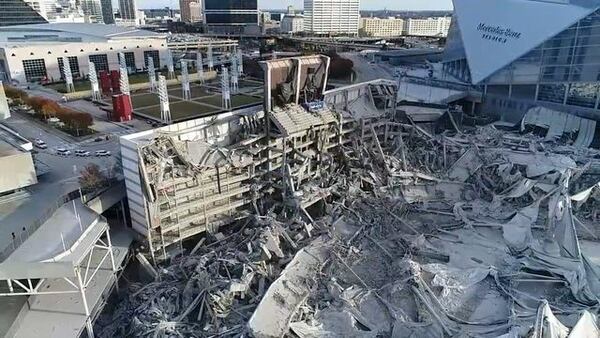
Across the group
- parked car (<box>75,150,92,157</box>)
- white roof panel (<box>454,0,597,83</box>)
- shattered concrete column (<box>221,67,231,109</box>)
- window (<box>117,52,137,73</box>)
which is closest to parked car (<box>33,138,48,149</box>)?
parked car (<box>75,150,92,157</box>)

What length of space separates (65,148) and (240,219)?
13.1 meters

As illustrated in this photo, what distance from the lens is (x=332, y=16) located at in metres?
152

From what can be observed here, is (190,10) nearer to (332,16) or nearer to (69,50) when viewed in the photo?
(332,16)

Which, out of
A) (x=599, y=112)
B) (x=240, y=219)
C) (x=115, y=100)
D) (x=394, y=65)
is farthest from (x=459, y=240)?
(x=394, y=65)

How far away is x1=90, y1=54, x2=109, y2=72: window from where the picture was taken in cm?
5281

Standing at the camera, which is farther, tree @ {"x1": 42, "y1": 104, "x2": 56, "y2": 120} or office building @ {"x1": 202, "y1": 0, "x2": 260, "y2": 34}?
office building @ {"x1": 202, "y1": 0, "x2": 260, "y2": 34}

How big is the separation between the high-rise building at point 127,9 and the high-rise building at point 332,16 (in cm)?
8461

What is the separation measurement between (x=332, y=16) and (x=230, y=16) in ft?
155

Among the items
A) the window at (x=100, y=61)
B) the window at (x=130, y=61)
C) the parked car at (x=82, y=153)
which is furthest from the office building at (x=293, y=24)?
the parked car at (x=82, y=153)

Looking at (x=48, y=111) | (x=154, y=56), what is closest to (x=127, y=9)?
(x=154, y=56)

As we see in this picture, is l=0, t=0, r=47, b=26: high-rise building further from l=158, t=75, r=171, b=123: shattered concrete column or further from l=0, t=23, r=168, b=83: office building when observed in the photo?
l=158, t=75, r=171, b=123: shattered concrete column

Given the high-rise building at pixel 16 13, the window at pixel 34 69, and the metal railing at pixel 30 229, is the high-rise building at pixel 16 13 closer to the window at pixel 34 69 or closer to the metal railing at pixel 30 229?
the window at pixel 34 69

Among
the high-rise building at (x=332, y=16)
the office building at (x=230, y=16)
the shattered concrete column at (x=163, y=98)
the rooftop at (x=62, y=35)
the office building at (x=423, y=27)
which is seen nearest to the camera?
the shattered concrete column at (x=163, y=98)

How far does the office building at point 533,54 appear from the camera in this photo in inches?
1206
